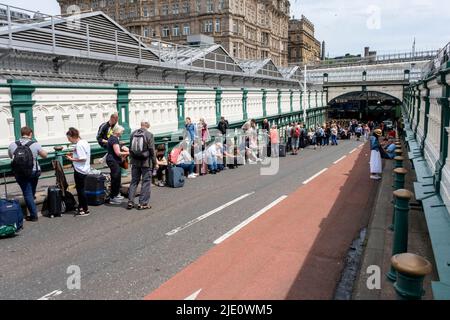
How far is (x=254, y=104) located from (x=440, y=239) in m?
19.6

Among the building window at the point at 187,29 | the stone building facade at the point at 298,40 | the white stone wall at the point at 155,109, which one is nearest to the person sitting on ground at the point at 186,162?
the white stone wall at the point at 155,109

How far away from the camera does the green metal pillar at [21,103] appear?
8.25 meters

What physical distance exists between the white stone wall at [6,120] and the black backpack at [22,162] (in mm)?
1432

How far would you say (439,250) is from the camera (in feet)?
14.6

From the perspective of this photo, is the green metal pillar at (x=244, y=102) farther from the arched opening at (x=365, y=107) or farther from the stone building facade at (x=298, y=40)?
the stone building facade at (x=298, y=40)

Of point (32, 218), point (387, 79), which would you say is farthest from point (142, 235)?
point (387, 79)

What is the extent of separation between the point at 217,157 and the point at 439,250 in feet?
30.2

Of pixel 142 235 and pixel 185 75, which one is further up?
pixel 185 75

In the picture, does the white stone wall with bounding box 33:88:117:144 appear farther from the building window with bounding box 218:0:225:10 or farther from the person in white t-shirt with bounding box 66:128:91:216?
the building window with bounding box 218:0:225:10

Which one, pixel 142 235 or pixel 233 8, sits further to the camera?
pixel 233 8

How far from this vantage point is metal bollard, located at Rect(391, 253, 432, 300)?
2.96m
